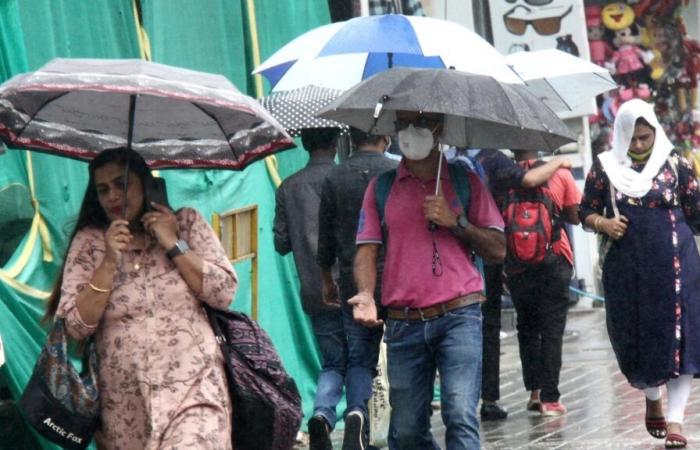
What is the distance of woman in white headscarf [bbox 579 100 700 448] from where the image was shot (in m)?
9.11

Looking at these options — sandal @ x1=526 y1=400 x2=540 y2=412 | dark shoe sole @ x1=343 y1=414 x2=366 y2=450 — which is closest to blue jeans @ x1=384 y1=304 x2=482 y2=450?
dark shoe sole @ x1=343 y1=414 x2=366 y2=450

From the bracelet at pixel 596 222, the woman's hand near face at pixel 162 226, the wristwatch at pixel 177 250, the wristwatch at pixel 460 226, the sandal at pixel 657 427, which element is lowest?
the sandal at pixel 657 427

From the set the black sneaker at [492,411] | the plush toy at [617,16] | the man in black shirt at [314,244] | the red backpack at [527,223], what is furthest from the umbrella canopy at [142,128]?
the plush toy at [617,16]

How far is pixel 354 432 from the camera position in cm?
834

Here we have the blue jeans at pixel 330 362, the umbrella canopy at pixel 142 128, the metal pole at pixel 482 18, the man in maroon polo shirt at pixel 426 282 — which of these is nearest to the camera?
the umbrella canopy at pixel 142 128

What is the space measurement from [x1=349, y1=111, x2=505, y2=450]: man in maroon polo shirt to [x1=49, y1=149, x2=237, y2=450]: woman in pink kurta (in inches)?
33.3

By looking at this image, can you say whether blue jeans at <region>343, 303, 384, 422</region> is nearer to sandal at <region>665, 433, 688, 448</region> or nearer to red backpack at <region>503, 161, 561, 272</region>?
sandal at <region>665, 433, 688, 448</region>

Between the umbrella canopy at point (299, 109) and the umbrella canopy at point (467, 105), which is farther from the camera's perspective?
the umbrella canopy at point (299, 109)

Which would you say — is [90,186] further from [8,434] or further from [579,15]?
[579,15]

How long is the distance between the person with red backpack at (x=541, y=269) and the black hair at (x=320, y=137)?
1.59 metres

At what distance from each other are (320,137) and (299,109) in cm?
20

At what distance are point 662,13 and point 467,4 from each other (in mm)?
3628

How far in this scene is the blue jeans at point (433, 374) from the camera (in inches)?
269

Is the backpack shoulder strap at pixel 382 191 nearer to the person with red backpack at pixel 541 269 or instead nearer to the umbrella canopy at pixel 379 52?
the umbrella canopy at pixel 379 52
